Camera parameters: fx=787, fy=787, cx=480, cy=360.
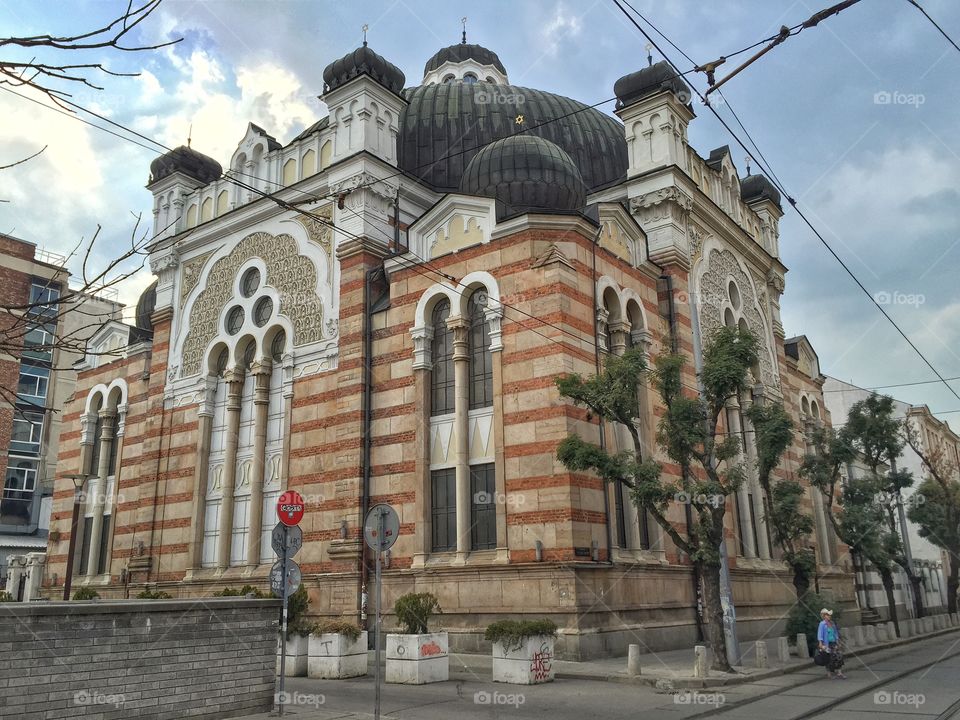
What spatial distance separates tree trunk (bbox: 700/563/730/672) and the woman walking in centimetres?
199

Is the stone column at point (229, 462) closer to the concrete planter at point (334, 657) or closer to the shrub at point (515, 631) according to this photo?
the concrete planter at point (334, 657)

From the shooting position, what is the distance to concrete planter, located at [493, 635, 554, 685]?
1441 cm

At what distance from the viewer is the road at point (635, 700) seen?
11.4 meters

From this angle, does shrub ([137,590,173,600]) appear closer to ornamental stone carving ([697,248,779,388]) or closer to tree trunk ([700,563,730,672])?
tree trunk ([700,563,730,672])

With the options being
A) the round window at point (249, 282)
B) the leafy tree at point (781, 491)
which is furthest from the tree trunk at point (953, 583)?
the round window at point (249, 282)

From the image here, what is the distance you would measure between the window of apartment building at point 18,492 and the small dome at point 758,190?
43.8 m

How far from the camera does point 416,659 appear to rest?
48.4 feet

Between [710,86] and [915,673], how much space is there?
13752 millimetres

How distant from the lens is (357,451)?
20641 millimetres

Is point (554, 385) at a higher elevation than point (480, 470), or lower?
higher

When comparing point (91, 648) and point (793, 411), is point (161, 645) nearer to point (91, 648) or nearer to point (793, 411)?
point (91, 648)

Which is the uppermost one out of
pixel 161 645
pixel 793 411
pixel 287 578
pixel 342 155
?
pixel 342 155

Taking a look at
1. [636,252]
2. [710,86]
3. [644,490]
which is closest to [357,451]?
[644,490]

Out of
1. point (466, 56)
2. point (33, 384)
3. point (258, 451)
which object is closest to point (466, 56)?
point (466, 56)
